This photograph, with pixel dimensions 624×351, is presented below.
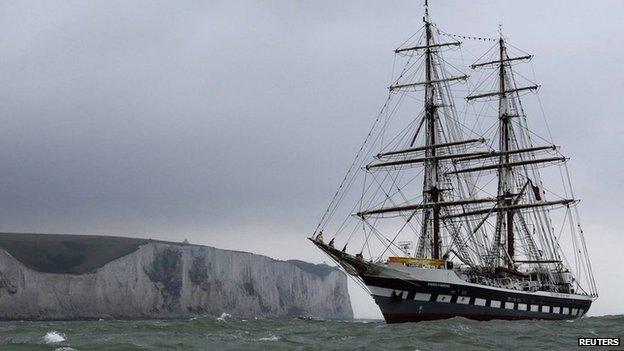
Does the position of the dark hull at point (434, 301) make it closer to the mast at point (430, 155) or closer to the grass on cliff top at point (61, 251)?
the mast at point (430, 155)

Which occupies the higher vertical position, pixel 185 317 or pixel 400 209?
pixel 400 209

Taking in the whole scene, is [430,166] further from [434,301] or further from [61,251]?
[61,251]

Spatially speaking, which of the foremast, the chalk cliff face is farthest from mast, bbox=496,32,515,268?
the chalk cliff face

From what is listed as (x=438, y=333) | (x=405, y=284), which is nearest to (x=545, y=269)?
(x=405, y=284)

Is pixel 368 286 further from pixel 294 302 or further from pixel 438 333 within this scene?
pixel 294 302

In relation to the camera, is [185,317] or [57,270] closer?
[57,270]

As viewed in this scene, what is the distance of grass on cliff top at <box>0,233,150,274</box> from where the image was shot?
147m

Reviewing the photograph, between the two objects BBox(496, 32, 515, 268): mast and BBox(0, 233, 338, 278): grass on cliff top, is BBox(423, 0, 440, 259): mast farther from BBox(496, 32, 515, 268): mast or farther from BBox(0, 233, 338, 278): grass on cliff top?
BBox(0, 233, 338, 278): grass on cliff top

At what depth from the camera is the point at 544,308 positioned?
75.5 m

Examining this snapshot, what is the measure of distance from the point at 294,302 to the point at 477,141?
4582 inches

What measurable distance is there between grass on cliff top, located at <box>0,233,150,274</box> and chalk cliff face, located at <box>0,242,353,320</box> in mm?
3990

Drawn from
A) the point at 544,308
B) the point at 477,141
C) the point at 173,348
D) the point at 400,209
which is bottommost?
the point at 173,348

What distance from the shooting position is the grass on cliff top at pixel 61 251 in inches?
5802

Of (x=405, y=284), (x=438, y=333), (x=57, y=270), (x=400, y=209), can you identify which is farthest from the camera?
(x=57, y=270)
